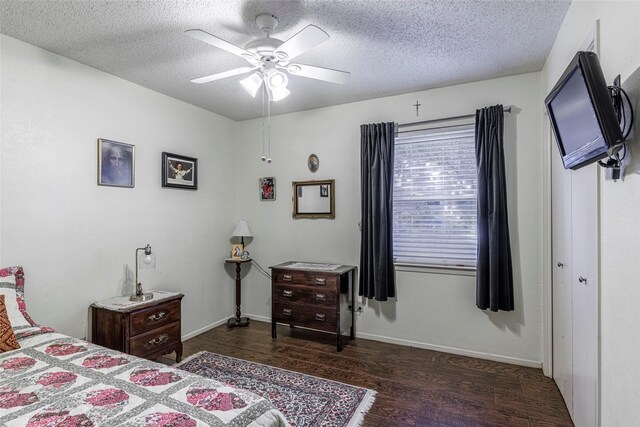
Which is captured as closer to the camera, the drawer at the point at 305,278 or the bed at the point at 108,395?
the bed at the point at 108,395

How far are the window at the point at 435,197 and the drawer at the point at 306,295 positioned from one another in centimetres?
81

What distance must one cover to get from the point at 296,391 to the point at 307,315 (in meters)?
0.98

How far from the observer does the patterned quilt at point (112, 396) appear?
1.29m

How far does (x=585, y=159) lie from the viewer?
4.57 ft

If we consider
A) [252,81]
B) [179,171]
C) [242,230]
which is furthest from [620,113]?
[242,230]

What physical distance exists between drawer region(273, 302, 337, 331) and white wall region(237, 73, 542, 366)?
50 centimetres

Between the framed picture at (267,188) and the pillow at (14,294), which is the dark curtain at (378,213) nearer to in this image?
the framed picture at (267,188)

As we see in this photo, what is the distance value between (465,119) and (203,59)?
8.04ft

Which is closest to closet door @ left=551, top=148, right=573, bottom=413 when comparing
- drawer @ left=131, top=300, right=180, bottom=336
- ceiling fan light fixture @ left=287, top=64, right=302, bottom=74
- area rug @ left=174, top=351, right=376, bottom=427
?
area rug @ left=174, top=351, right=376, bottom=427

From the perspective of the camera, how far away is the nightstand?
8.54ft

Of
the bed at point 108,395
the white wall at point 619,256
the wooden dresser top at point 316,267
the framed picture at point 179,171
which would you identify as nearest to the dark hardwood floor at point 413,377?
the wooden dresser top at point 316,267

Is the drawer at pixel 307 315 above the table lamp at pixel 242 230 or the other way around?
the other way around

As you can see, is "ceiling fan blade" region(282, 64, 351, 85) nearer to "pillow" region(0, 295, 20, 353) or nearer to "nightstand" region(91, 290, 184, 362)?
"nightstand" region(91, 290, 184, 362)

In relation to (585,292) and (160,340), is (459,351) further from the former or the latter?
(160,340)
